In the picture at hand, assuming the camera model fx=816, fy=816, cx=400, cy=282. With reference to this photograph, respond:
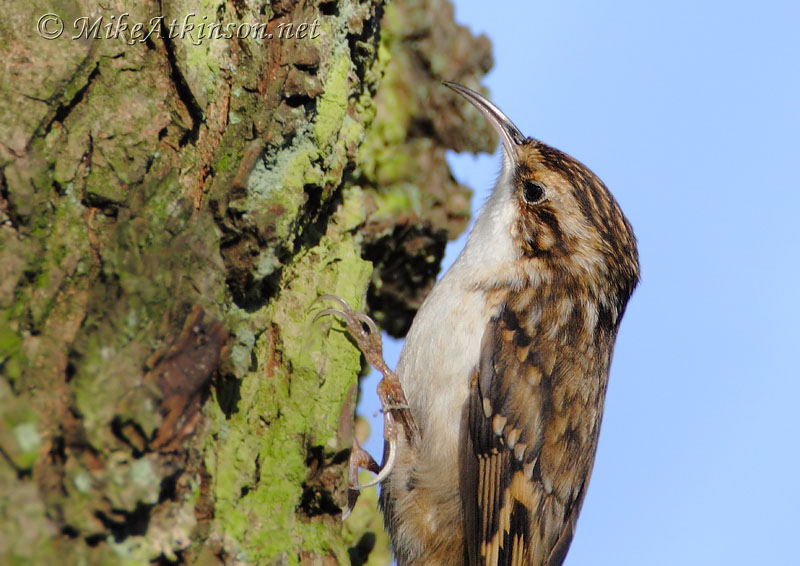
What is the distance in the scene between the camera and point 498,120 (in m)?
2.54

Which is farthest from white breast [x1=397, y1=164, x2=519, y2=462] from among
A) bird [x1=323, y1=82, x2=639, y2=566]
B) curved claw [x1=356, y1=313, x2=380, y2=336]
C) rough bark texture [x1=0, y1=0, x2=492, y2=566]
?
rough bark texture [x1=0, y1=0, x2=492, y2=566]

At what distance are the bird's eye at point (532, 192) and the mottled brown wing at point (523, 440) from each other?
1.13 ft

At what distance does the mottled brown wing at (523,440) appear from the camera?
84.5 inches

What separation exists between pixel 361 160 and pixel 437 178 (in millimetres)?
334

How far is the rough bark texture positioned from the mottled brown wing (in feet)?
1.31

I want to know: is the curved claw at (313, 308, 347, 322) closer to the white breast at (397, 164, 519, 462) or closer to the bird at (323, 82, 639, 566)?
the bird at (323, 82, 639, 566)

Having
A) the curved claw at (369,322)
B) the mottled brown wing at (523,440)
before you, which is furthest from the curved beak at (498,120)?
the curved claw at (369,322)

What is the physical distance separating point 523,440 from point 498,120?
99 cm

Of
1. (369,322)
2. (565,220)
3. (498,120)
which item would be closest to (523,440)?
(369,322)

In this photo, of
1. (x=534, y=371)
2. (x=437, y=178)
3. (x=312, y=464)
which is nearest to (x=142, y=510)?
(x=312, y=464)

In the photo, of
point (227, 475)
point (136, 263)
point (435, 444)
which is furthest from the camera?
point (435, 444)

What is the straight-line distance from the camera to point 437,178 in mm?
2600

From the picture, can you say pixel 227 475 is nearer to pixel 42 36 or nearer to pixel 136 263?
pixel 136 263

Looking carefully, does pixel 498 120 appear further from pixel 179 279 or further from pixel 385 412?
pixel 179 279
